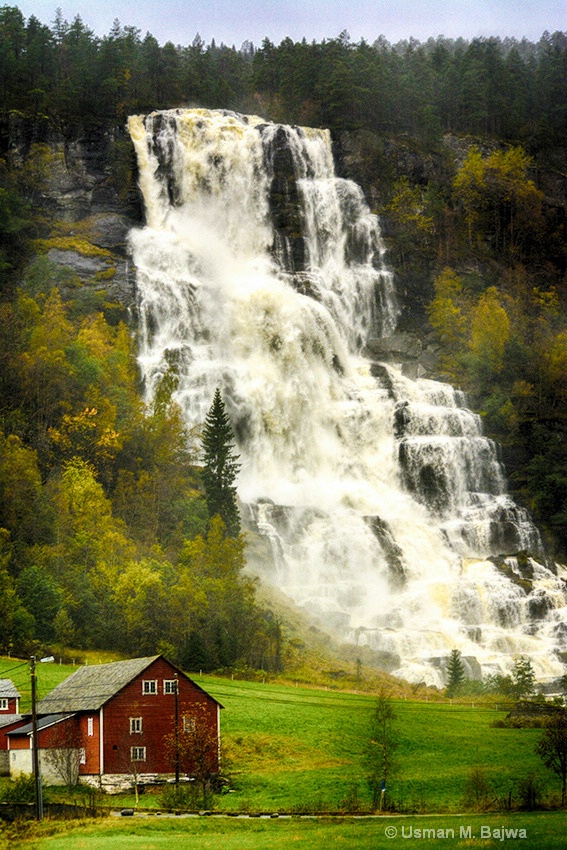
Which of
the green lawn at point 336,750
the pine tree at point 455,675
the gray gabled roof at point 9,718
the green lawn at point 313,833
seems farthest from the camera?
the pine tree at point 455,675

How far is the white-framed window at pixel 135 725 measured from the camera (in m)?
61.2

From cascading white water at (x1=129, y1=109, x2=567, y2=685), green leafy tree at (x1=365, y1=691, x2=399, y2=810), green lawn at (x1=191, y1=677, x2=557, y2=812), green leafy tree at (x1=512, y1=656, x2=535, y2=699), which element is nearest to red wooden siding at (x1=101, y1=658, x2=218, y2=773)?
green lawn at (x1=191, y1=677, x2=557, y2=812)

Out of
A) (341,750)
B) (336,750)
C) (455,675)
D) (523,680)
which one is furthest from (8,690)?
(523,680)

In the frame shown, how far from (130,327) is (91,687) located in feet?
207

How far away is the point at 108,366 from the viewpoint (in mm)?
113750

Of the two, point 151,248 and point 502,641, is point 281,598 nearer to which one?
point 502,641

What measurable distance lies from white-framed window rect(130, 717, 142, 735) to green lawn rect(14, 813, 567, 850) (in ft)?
34.5

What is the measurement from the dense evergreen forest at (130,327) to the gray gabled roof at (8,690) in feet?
46.7

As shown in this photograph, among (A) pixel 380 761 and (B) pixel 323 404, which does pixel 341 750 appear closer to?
(A) pixel 380 761

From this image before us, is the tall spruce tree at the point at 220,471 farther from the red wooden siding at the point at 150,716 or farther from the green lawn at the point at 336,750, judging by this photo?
the red wooden siding at the point at 150,716

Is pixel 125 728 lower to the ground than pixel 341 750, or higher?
higher

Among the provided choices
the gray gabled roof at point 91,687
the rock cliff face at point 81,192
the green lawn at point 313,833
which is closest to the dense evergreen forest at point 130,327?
the rock cliff face at point 81,192

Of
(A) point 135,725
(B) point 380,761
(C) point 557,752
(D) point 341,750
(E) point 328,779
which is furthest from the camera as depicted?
(D) point 341,750

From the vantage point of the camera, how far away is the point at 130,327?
123 m
